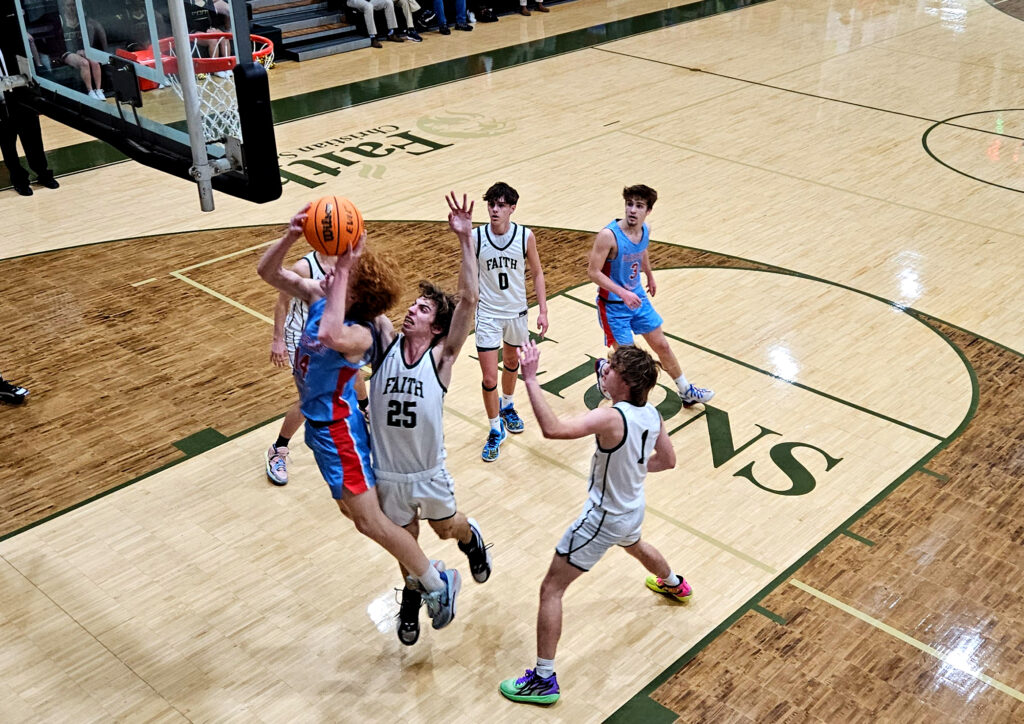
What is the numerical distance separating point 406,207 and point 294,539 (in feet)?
16.9

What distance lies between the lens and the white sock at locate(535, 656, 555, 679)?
4723 millimetres

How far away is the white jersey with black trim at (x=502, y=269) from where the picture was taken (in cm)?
636

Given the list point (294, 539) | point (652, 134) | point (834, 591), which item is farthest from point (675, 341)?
point (652, 134)

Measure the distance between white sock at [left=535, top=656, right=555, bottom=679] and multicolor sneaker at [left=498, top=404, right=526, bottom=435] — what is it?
7.56 ft

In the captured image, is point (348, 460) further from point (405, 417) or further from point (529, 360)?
point (529, 360)

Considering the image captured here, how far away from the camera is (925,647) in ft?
16.9

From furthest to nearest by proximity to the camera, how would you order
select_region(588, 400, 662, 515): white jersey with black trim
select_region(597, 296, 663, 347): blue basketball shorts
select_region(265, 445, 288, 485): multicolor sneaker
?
select_region(597, 296, 663, 347): blue basketball shorts < select_region(265, 445, 288, 485): multicolor sneaker < select_region(588, 400, 662, 515): white jersey with black trim

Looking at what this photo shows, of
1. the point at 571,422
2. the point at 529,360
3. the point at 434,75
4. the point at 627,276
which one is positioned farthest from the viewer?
the point at 434,75

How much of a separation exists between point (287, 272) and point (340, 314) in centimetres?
57

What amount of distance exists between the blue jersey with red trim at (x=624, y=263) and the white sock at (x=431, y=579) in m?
2.42

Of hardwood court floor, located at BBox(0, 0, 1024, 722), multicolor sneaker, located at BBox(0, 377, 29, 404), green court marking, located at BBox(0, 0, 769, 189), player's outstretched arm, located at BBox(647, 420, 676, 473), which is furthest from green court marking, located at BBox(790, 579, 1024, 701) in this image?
green court marking, located at BBox(0, 0, 769, 189)

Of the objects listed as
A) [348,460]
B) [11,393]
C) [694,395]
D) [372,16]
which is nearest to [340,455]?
[348,460]

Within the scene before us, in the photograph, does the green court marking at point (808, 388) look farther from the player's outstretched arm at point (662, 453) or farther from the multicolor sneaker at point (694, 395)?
the player's outstretched arm at point (662, 453)

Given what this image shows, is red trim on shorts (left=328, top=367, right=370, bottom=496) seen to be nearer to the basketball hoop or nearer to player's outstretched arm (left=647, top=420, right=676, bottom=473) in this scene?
player's outstretched arm (left=647, top=420, right=676, bottom=473)
